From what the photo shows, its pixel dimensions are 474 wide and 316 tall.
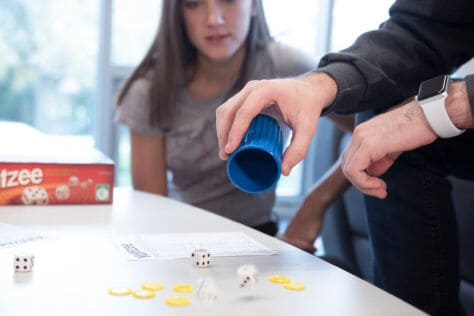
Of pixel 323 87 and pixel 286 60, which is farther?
pixel 286 60

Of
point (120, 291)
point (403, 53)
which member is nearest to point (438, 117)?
point (403, 53)

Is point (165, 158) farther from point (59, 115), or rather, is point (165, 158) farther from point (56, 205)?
point (59, 115)

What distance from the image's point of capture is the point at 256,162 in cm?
67

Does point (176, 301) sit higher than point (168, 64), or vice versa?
point (168, 64)

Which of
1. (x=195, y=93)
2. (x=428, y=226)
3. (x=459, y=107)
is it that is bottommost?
(x=428, y=226)

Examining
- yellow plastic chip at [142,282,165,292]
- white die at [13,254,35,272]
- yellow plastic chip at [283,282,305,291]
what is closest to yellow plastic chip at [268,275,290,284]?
yellow plastic chip at [283,282,305,291]

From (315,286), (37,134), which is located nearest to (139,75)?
(37,134)

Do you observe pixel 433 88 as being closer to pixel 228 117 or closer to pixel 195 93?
pixel 228 117

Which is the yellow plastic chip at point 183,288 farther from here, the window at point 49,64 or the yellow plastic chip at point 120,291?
the window at point 49,64

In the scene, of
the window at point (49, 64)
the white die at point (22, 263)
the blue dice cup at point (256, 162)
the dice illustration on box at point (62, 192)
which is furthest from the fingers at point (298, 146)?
the window at point (49, 64)

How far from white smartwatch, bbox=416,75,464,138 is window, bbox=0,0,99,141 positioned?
219cm

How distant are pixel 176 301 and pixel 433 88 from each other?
44 centimetres

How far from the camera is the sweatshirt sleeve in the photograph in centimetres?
85

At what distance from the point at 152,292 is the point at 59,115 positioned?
2.68m
